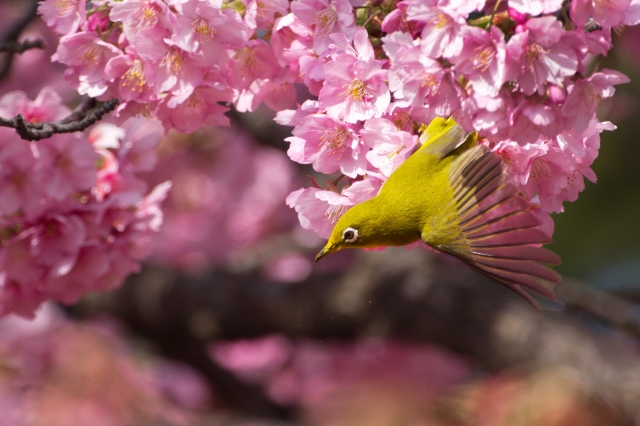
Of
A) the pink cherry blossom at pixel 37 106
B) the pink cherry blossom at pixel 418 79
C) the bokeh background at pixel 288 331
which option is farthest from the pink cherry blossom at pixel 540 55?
the bokeh background at pixel 288 331

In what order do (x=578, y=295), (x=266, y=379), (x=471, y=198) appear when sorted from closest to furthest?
(x=471, y=198) → (x=578, y=295) → (x=266, y=379)

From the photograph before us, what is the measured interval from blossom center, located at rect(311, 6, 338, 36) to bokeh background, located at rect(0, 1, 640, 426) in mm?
1827

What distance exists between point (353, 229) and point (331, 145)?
0.51ft

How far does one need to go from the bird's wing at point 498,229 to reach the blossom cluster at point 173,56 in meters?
0.44

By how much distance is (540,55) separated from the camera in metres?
1.06

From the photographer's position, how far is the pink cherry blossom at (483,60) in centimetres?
107

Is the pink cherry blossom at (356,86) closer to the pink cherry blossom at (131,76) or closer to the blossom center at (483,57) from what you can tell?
the blossom center at (483,57)

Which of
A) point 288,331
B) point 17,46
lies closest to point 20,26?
point 17,46

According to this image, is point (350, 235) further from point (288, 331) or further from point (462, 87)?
point (288, 331)

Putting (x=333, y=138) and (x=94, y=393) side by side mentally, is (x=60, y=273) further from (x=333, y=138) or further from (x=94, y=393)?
(x=94, y=393)

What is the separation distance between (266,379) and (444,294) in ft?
5.41

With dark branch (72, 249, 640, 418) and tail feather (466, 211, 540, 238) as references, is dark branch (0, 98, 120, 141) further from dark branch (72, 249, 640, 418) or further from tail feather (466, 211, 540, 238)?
dark branch (72, 249, 640, 418)

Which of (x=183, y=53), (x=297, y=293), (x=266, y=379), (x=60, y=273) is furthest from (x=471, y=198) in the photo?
(x=266, y=379)

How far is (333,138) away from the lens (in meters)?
1.26
